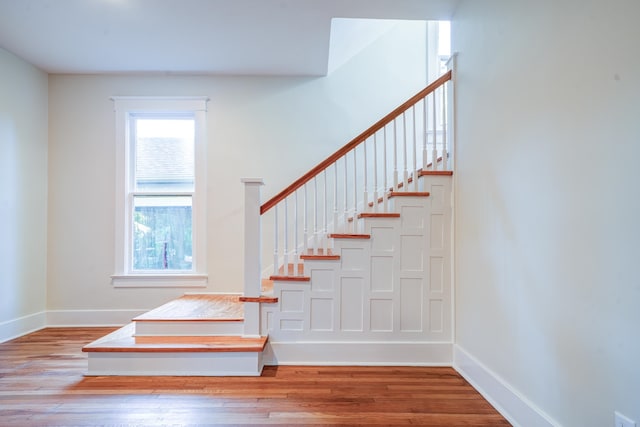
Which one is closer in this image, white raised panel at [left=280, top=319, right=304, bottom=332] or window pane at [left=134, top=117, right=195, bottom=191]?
white raised panel at [left=280, top=319, right=304, bottom=332]

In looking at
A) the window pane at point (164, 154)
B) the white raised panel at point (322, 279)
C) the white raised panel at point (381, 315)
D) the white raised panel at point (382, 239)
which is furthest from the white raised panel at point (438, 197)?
the window pane at point (164, 154)

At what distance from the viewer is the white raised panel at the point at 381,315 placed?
282 centimetres

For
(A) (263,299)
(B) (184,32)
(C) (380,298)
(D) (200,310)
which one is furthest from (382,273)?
(B) (184,32)

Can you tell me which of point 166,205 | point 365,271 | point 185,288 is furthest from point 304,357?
point 166,205

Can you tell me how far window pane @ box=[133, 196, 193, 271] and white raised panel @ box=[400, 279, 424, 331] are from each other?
236 cm

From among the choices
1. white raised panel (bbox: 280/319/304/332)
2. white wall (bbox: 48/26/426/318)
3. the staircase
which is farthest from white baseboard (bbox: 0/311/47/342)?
white raised panel (bbox: 280/319/304/332)

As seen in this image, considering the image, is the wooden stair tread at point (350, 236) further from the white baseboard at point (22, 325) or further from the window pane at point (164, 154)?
the white baseboard at point (22, 325)

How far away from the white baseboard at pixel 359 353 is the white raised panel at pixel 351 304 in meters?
0.15

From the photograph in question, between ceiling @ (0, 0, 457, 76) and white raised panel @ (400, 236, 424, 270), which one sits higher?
ceiling @ (0, 0, 457, 76)

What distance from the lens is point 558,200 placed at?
1.60 m

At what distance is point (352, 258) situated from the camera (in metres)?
2.83

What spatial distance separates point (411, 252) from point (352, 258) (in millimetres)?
474

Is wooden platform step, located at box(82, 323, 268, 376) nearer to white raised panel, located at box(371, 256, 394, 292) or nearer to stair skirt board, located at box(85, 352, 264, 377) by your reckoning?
stair skirt board, located at box(85, 352, 264, 377)

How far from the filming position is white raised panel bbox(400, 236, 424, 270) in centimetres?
283
